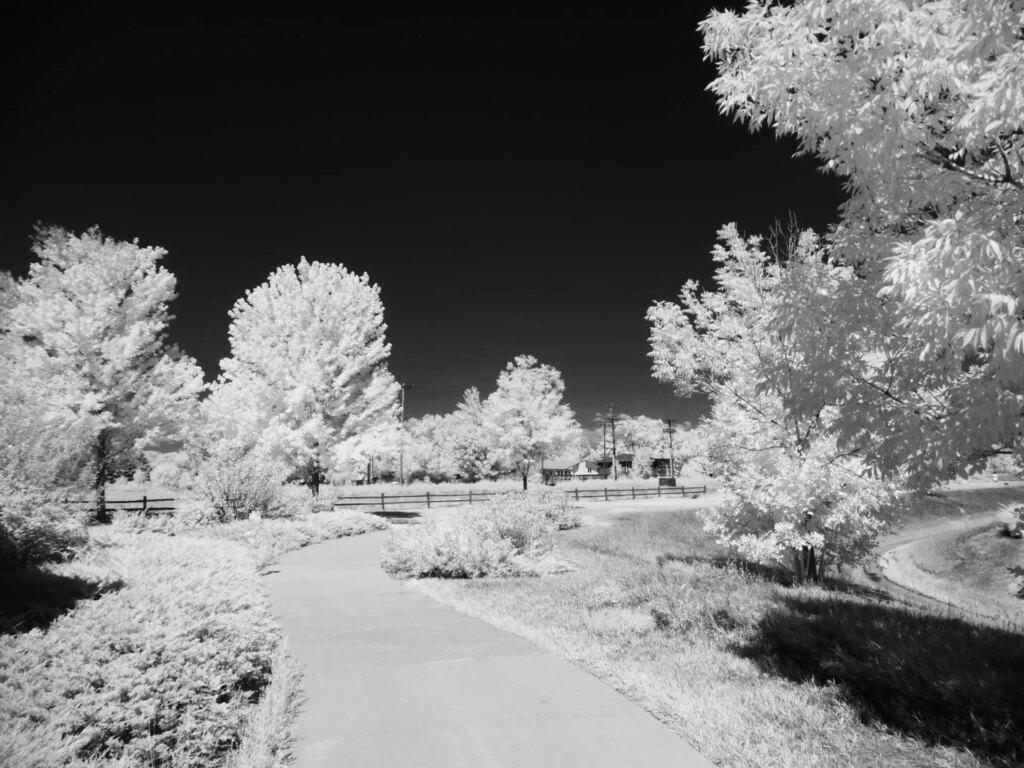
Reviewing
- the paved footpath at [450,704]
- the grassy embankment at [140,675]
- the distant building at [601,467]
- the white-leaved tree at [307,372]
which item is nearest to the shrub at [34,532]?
the grassy embankment at [140,675]

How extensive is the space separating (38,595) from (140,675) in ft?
11.8

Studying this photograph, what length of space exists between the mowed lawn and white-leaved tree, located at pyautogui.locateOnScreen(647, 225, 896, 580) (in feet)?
6.25

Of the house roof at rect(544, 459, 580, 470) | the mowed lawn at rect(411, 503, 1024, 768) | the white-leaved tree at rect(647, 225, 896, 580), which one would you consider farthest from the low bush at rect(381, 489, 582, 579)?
the house roof at rect(544, 459, 580, 470)

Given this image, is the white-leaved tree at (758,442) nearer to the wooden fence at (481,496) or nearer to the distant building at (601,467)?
the wooden fence at (481,496)

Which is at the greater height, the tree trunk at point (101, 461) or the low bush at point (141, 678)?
the tree trunk at point (101, 461)

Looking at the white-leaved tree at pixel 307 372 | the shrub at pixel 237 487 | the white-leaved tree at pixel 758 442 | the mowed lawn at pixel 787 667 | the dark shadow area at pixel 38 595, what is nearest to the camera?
the mowed lawn at pixel 787 667

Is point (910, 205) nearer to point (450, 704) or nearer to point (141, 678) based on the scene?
point (450, 704)

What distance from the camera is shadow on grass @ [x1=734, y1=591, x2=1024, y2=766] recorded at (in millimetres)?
3773

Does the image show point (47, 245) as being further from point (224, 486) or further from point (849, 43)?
point (849, 43)

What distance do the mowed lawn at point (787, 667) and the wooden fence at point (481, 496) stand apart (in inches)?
954

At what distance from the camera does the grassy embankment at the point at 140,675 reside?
3.57 m

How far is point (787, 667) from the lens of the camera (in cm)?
531

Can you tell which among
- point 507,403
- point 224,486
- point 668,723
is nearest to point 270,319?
point 224,486

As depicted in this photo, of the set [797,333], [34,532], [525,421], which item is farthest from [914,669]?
[525,421]
